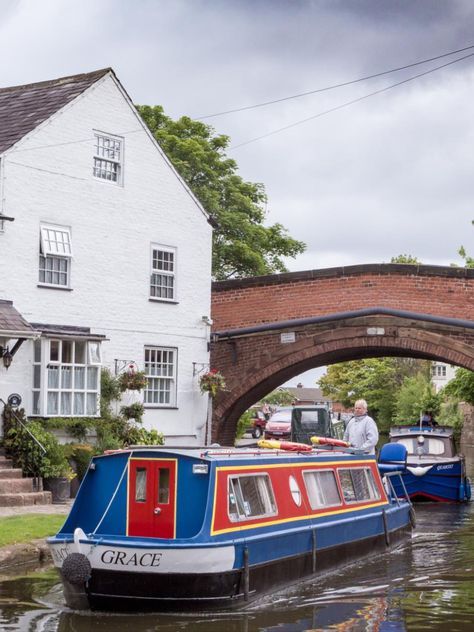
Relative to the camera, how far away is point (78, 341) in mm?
20266

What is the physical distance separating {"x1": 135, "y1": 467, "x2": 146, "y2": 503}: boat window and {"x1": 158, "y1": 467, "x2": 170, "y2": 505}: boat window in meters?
0.19

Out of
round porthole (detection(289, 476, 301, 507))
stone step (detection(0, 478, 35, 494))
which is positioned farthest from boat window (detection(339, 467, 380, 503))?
stone step (detection(0, 478, 35, 494))

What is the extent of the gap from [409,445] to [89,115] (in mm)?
10841

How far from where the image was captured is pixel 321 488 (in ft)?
44.1

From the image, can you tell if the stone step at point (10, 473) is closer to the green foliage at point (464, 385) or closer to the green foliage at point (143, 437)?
the green foliage at point (143, 437)

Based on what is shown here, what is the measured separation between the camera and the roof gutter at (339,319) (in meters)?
22.9

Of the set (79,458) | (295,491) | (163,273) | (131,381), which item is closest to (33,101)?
(163,273)

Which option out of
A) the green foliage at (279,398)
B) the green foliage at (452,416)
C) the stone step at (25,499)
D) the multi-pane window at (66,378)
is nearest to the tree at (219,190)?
the green foliage at (452,416)

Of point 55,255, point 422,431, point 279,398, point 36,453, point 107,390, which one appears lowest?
point 36,453

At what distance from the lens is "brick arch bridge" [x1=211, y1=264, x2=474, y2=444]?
23516 millimetres

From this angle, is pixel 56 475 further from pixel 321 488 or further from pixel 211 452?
pixel 211 452

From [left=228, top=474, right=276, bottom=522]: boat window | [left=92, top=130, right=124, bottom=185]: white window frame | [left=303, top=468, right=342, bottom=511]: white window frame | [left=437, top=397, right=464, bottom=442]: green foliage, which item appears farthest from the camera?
[left=437, top=397, right=464, bottom=442]: green foliage

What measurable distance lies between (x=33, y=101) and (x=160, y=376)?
6.39m

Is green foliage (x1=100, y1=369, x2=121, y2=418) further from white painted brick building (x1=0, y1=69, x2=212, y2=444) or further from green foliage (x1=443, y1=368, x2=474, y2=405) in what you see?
green foliage (x1=443, y1=368, x2=474, y2=405)
